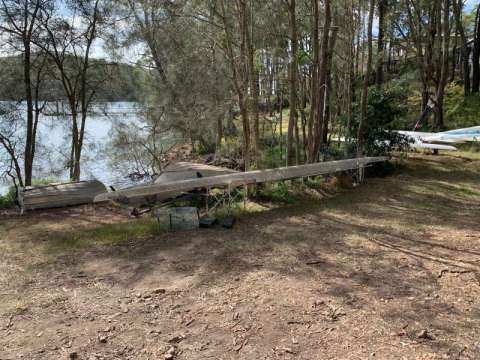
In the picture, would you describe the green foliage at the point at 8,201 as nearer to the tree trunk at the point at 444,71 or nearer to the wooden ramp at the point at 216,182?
the wooden ramp at the point at 216,182

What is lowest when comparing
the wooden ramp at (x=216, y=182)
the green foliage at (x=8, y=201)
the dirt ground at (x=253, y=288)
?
the dirt ground at (x=253, y=288)

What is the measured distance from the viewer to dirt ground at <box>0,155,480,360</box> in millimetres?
2537

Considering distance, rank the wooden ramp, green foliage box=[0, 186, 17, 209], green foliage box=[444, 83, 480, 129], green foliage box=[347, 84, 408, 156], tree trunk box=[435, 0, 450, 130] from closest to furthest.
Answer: the wooden ramp < green foliage box=[0, 186, 17, 209] < green foliage box=[347, 84, 408, 156] < tree trunk box=[435, 0, 450, 130] < green foliage box=[444, 83, 480, 129]

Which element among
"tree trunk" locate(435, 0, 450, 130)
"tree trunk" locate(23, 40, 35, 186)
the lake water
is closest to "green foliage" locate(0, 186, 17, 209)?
"tree trunk" locate(23, 40, 35, 186)

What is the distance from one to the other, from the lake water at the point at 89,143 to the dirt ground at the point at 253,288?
636cm

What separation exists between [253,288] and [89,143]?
10.6 meters

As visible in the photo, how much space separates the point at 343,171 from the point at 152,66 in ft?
25.8

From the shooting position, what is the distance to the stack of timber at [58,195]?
676 centimetres

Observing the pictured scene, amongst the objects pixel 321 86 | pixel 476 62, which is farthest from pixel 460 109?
A: pixel 321 86

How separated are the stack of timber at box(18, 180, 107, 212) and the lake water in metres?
3.94

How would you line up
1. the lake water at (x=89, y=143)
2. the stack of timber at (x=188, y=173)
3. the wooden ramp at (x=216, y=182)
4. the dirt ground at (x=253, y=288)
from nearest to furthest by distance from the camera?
1. the dirt ground at (x=253, y=288)
2. the wooden ramp at (x=216, y=182)
3. the stack of timber at (x=188, y=173)
4. the lake water at (x=89, y=143)

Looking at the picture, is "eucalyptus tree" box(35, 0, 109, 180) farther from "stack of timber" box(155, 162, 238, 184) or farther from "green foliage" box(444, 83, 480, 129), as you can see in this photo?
"green foliage" box(444, 83, 480, 129)

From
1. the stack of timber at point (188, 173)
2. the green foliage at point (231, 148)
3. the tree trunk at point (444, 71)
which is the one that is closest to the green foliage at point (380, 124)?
the stack of timber at point (188, 173)

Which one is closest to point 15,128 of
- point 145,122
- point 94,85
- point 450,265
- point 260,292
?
point 94,85
